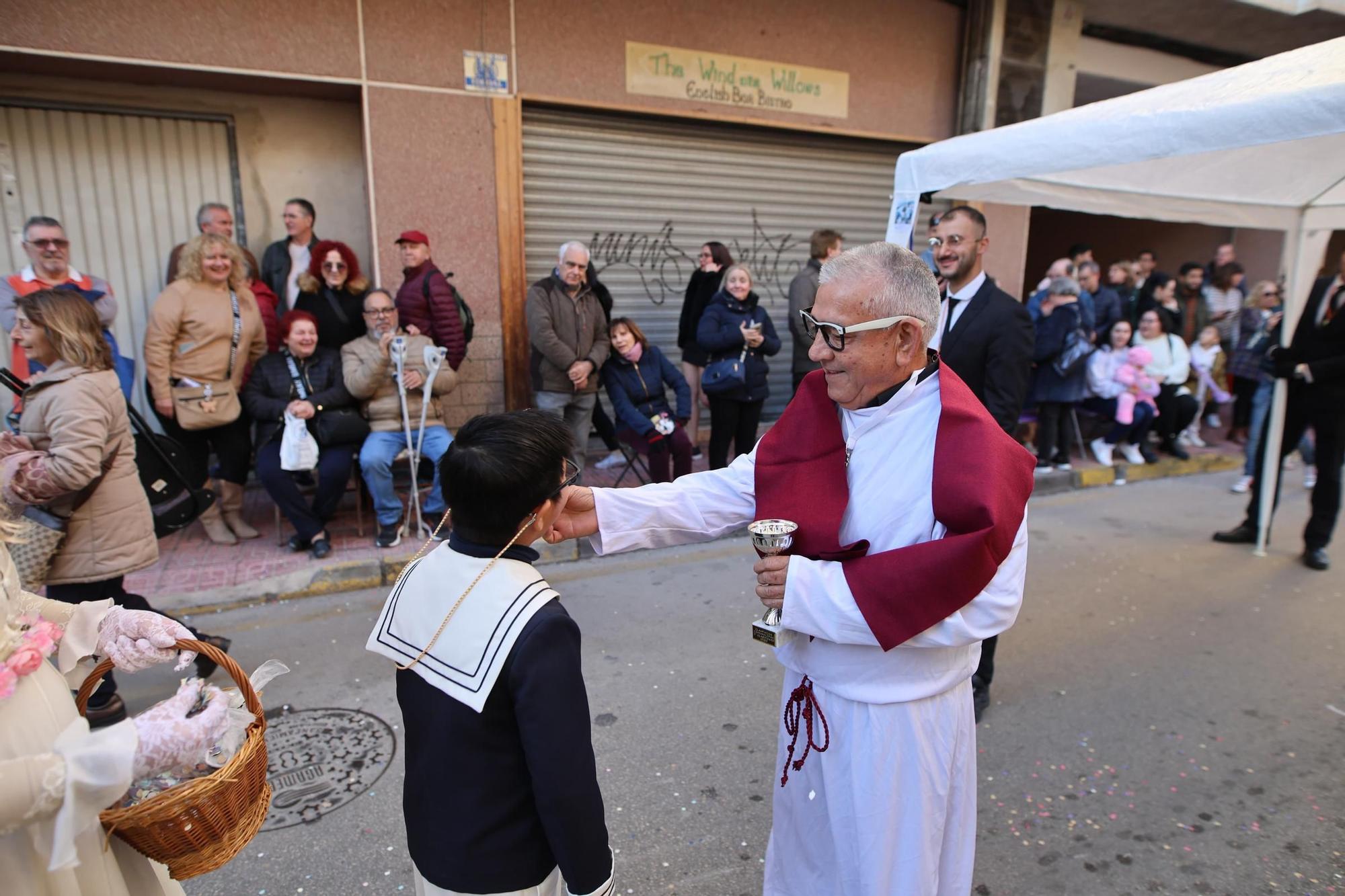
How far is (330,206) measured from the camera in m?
7.17

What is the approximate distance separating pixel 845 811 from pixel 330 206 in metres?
6.92

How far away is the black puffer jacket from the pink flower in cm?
442

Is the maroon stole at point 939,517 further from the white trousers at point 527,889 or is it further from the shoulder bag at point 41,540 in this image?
the shoulder bag at point 41,540

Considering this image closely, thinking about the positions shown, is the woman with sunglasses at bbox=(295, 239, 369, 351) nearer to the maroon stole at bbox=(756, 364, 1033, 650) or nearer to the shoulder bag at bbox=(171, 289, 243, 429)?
the shoulder bag at bbox=(171, 289, 243, 429)

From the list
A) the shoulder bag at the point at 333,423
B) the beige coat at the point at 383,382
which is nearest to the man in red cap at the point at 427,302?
the beige coat at the point at 383,382

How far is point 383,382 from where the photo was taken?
5.84 meters

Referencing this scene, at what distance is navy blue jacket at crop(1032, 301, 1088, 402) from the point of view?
8102 mm

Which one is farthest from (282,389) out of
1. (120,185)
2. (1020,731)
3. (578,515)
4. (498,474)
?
(1020,731)

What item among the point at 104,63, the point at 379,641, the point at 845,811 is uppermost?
the point at 104,63

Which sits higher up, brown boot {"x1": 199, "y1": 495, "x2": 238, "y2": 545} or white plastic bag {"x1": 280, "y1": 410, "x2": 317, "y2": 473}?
white plastic bag {"x1": 280, "y1": 410, "x2": 317, "y2": 473}

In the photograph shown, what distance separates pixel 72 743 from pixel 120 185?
6.67m

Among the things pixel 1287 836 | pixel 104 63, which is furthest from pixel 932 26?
pixel 1287 836

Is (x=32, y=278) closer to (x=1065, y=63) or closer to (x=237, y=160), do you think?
(x=237, y=160)

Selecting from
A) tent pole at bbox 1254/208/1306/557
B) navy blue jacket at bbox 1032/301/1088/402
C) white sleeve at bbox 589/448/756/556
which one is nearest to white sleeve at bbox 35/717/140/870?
white sleeve at bbox 589/448/756/556
